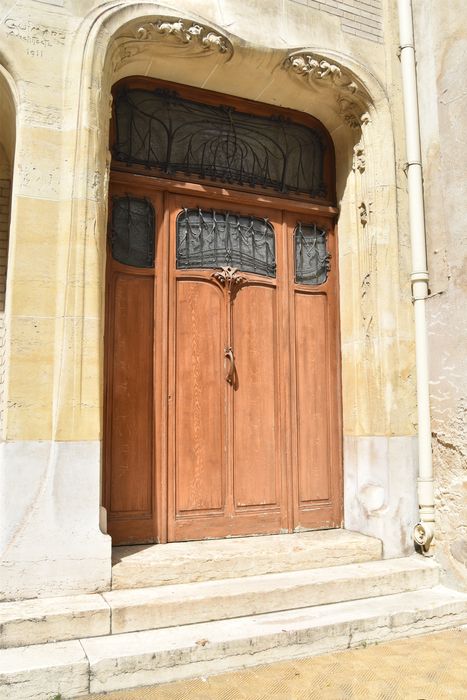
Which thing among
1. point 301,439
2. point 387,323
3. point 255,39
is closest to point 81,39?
point 255,39

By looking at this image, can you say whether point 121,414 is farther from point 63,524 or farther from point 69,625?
point 69,625

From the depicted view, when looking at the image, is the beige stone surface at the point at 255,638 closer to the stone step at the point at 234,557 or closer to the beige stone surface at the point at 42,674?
the beige stone surface at the point at 42,674

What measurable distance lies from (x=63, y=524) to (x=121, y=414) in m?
0.97

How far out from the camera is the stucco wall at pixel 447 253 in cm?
426

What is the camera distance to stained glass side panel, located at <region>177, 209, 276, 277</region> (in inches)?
180

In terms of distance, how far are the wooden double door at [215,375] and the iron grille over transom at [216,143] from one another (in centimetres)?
24

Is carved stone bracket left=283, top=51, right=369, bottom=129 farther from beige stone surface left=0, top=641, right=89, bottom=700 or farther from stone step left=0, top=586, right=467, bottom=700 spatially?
beige stone surface left=0, top=641, right=89, bottom=700

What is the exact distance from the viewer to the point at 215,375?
14.8ft

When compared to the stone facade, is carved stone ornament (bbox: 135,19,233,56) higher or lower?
higher

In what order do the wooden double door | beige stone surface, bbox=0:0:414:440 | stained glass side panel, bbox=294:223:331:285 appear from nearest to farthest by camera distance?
beige stone surface, bbox=0:0:414:440 → the wooden double door → stained glass side panel, bbox=294:223:331:285

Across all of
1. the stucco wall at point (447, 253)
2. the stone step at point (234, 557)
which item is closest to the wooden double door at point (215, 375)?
the stone step at point (234, 557)

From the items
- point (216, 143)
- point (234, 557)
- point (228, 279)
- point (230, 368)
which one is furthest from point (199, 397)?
point (216, 143)

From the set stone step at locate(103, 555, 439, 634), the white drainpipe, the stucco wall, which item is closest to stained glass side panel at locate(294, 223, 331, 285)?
the white drainpipe

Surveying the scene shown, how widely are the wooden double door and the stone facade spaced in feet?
1.04
